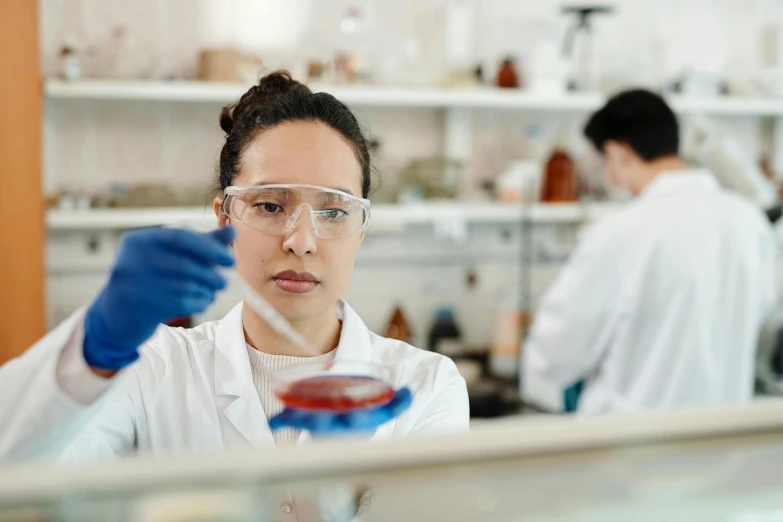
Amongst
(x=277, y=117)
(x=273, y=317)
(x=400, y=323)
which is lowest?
(x=400, y=323)

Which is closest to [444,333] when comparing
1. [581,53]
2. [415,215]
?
[415,215]

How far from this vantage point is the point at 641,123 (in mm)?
2590

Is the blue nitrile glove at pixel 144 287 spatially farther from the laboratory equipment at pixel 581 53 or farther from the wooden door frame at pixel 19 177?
the laboratory equipment at pixel 581 53

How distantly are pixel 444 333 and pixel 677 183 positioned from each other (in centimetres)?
119

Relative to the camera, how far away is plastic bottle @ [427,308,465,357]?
3254 millimetres

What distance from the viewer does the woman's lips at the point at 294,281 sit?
92cm

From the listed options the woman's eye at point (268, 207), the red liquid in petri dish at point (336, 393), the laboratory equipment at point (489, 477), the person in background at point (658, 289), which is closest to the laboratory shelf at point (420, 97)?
the person in background at point (658, 289)

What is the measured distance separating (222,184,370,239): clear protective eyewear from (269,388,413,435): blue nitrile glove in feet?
0.75

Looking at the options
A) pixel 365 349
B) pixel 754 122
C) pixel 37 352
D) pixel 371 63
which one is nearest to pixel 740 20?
pixel 754 122

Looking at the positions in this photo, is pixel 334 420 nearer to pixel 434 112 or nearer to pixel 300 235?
pixel 300 235

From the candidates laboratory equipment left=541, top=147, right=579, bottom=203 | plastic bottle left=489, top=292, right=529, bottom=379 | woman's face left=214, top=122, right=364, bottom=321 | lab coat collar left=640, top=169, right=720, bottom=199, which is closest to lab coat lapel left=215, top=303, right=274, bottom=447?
woman's face left=214, top=122, right=364, bottom=321

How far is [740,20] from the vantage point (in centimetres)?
377

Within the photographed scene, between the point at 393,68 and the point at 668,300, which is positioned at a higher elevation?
the point at 393,68

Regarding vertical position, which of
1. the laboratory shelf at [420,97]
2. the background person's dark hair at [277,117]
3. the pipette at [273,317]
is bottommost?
the pipette at [273,317]
